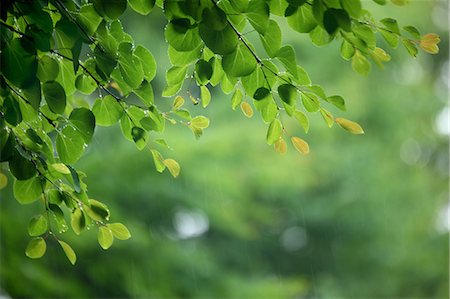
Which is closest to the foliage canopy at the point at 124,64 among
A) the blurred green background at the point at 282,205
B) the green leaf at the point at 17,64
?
the green leaf at the point at 17,64

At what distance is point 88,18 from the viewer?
973 millimetres

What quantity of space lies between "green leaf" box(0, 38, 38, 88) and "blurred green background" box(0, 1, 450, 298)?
2.90 metres

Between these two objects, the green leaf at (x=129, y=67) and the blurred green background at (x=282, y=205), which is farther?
the blurred green background at (x=282, y=205)

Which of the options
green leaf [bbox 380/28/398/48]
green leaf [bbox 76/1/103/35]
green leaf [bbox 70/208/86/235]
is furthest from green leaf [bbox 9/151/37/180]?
green leaf [bbox 380/28/398/48]

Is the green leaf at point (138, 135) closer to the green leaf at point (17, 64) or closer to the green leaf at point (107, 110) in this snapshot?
the green leaf at point (107, 110)

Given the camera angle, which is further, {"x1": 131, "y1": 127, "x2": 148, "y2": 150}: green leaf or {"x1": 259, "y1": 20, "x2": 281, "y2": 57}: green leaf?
{"x1": 131, "y1": 127, "x2": 148, "y2": 150}: green leaf

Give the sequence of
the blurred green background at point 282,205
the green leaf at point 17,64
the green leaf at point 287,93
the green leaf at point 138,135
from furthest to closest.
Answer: the blurred green background at point 282,205 < the green leaf at point 138,135 < the green leaf at point 287,93 < the green leaf at point 17,64

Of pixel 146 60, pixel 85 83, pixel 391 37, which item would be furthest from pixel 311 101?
pixel 85 83

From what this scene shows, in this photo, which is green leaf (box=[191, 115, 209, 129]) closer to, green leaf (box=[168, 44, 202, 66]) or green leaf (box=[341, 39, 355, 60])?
green leaf (box=[168, 44, 202, 66])

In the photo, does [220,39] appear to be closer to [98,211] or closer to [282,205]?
[98,211]

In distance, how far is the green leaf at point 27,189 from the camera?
41.2 inches

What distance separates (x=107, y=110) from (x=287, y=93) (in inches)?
12.7

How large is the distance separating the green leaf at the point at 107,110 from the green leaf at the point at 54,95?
4.7 inches

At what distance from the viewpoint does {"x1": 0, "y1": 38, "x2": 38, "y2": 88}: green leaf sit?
0.89 meters
